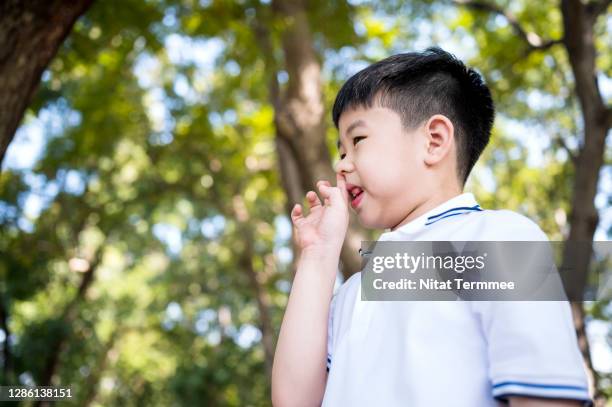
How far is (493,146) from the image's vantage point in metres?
11.8

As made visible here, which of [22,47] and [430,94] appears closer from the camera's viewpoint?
[430,94]

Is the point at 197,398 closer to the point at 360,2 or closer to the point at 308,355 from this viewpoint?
the point at 360,2

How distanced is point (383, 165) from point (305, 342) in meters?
0.42

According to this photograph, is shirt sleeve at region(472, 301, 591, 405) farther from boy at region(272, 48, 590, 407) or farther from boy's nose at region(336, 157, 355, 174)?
boy's nose at region(336, 157, 355, 174)

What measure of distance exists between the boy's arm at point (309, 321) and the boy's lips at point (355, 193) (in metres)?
0.03

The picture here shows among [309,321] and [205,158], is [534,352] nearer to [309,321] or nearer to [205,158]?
[309,321]

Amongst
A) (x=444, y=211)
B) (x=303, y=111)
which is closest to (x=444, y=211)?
(x=444, y=211)

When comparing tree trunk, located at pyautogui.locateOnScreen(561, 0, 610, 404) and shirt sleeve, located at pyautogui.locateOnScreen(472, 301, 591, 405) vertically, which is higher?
tree trunk, located at pyautogui.locateOnScreen(561, 0, 610, 404)

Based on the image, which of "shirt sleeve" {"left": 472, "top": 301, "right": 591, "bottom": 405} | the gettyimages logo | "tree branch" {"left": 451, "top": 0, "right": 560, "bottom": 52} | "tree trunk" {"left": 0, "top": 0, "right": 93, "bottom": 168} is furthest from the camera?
"tree branch" {"left": 451, "top": 0, "right": 560, "bottom": 52}

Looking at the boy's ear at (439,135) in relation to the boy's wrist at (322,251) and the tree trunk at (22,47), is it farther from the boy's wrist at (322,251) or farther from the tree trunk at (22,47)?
the tree trunk at (22,47)

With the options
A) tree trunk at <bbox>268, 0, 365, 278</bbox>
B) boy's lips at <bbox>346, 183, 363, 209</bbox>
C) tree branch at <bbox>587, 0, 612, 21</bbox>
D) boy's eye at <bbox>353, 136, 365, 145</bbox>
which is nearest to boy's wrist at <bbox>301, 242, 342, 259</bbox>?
boy's lips at <bbox>346, 183, 363, 209</bbox>

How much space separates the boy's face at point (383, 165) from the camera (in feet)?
4.66

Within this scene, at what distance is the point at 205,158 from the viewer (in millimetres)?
11195

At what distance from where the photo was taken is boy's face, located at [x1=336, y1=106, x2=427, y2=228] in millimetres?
1422
